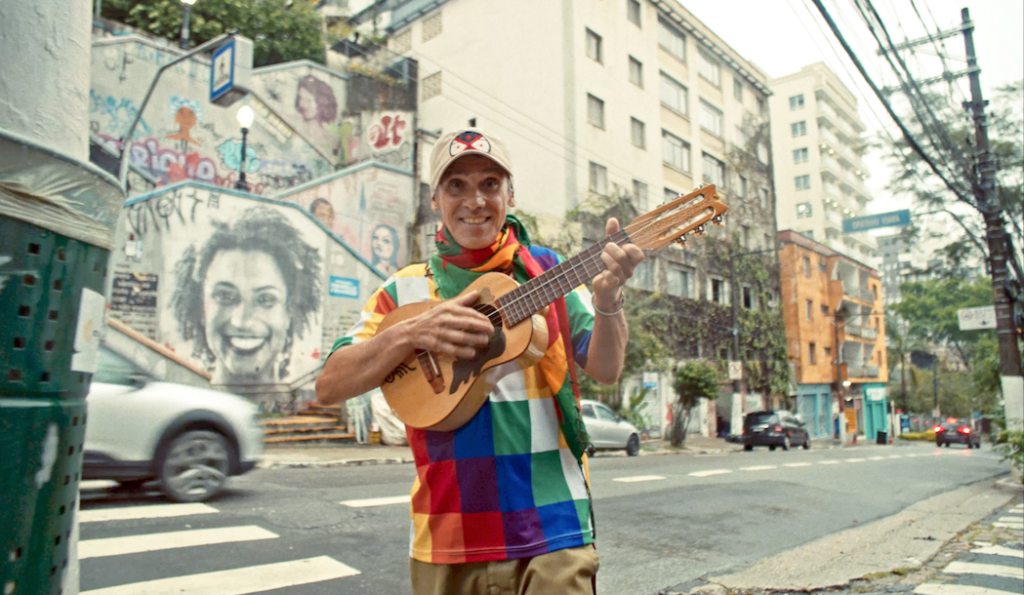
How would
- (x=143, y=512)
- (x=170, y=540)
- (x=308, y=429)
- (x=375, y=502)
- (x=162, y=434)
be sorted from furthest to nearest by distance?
(x=308, y=429) → (x=375, y=502) → (x=162, y=434) → (x=143, y=512) → (x=170, y=540)

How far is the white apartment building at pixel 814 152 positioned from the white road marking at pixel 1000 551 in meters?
56.2

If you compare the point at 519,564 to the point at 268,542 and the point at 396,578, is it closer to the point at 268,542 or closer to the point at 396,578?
the point at 396,578

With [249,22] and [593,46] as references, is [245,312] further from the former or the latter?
[593,46]

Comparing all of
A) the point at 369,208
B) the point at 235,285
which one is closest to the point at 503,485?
the point at 235,285

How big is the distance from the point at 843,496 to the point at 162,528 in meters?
8.12

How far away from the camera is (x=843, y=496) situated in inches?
374

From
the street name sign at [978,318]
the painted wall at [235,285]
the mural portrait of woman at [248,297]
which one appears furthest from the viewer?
the mural portrait of woman at [248,297]

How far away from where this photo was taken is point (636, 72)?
2923 cm

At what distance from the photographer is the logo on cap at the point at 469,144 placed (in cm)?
199

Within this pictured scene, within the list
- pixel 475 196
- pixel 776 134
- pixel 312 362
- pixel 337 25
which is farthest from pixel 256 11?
pixel 776 134

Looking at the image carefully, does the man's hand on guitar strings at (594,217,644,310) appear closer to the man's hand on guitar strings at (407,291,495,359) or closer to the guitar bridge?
the man's hand on guitar strings at (407,291,495,359)

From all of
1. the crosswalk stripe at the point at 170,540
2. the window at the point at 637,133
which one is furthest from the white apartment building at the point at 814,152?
the crosswalk stripe at the point at 170,540

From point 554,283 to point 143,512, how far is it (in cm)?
558

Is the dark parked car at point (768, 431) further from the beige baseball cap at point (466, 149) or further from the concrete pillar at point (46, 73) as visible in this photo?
the concrete pillar at point (46, 73)
